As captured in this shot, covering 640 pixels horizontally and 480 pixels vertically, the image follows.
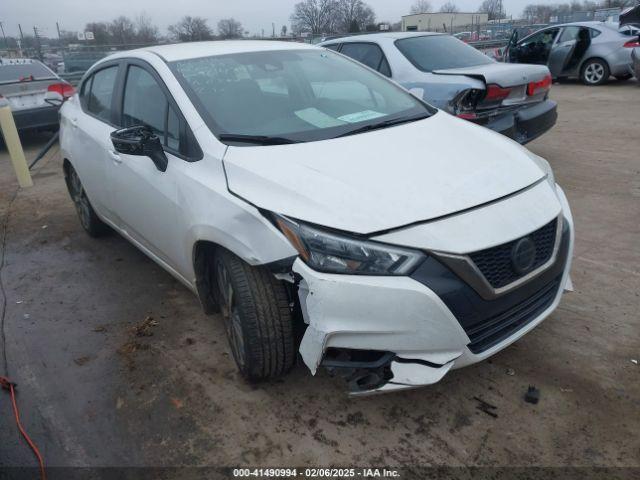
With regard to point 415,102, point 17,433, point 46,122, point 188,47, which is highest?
point 188,47

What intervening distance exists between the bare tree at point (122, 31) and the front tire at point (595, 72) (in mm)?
27906

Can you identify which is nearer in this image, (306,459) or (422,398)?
(306,459)

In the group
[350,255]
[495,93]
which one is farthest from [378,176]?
[495,93]

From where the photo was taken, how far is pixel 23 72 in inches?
366

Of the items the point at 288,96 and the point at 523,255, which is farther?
the point at 288,96

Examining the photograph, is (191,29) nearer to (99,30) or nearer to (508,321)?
(99,30)

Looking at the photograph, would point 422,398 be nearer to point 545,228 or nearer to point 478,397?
point 478,397

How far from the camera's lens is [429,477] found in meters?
2.12

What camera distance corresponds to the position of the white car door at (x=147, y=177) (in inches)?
114

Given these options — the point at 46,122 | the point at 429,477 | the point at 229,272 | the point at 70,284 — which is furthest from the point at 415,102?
the point at 46,122

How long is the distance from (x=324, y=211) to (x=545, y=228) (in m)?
1.01

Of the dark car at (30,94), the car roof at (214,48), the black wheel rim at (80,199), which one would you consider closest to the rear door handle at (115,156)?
the car roof at (214,48)

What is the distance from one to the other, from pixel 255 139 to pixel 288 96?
0.60 m

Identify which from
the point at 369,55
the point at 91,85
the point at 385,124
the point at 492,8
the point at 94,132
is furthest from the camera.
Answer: the point at 492,8
